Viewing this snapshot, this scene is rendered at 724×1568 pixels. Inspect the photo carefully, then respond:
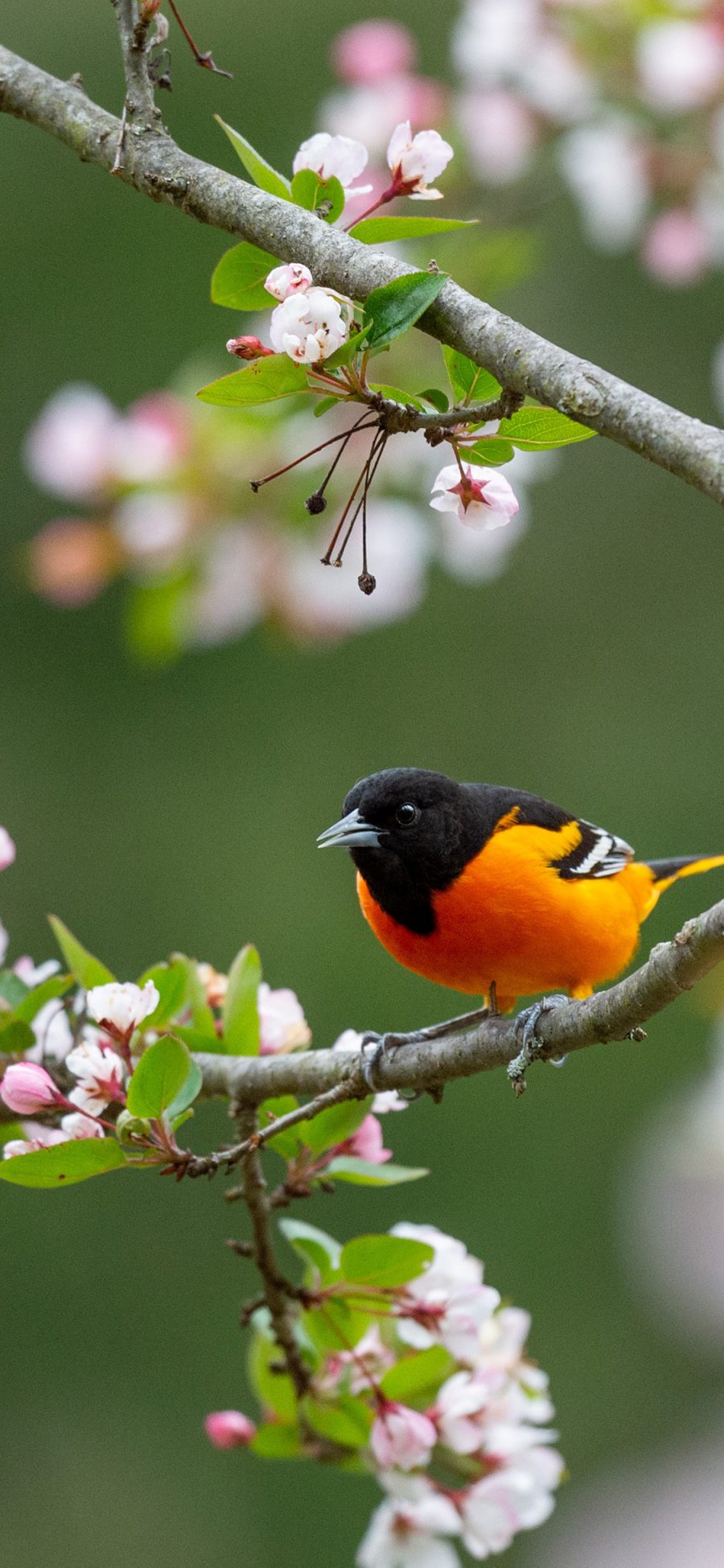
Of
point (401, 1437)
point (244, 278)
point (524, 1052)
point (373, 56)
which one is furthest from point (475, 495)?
point (373, 56)

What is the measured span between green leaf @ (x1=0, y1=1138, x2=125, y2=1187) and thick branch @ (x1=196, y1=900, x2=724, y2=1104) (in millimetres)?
258

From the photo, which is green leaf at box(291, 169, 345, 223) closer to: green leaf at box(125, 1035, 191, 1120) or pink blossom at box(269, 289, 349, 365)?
pink blossom at box(269, 289, 349, 365)

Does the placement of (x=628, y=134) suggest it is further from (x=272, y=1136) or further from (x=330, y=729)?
(x=330, y=729)

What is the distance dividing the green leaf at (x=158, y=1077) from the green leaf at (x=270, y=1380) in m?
0.49

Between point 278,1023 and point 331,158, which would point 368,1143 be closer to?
point 278,1023

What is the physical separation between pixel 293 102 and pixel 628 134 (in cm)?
617

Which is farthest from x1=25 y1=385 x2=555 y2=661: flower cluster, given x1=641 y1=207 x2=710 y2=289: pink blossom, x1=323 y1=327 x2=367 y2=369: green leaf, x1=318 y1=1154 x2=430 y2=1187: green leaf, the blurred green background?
the blurred green background

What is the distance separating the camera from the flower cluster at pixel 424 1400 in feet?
5.87

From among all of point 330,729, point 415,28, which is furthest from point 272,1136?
point 415,28

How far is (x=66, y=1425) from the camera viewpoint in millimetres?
7492

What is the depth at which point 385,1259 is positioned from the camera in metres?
1.74

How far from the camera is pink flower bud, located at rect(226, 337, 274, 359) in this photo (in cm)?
135

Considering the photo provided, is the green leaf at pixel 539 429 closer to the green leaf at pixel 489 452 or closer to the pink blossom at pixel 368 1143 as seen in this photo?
the green leaf at pixel 489 452

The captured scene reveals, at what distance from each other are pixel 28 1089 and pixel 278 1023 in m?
0.43
